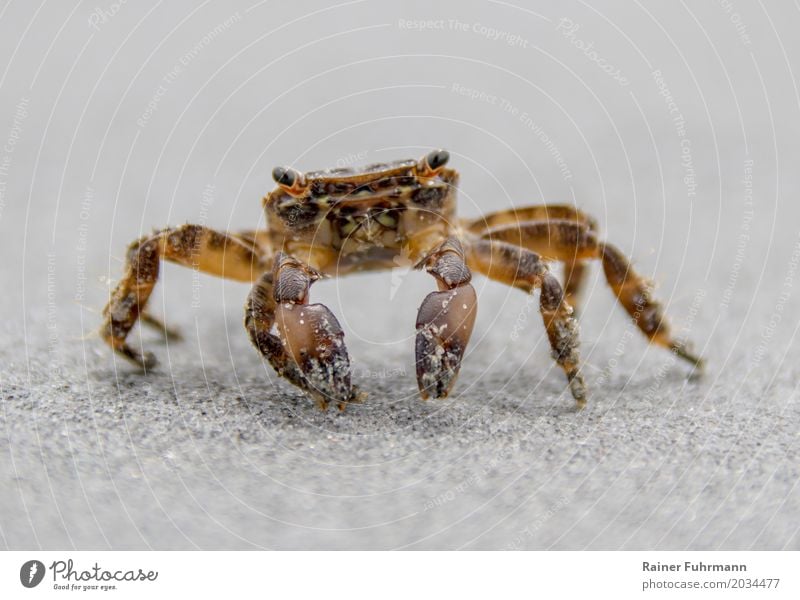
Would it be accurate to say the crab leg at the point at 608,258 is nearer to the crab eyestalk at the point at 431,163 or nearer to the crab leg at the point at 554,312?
the crab leg at the point at 554,312

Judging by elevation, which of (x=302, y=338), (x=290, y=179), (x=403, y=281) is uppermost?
(x=290, y=179)

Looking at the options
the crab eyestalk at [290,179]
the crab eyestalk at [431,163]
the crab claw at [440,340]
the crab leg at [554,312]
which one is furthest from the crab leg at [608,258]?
the crab claw at [440,340]

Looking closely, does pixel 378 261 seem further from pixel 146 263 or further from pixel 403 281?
pixel 403 281

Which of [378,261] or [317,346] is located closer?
[317,346]

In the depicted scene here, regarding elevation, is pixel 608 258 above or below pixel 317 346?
above

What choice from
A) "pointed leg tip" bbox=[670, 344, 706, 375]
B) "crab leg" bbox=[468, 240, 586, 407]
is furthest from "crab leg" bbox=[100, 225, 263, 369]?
"pointed leg tip" bbox=[670, 344, 706, 375]
